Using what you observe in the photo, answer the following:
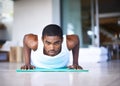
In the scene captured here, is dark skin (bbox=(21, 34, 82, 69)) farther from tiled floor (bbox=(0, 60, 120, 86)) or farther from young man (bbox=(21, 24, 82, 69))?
tiled floor (bbox=(0, 60, 120, 86))

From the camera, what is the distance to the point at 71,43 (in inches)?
115

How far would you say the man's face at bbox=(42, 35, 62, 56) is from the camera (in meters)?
2.80

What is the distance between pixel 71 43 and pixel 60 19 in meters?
4.46

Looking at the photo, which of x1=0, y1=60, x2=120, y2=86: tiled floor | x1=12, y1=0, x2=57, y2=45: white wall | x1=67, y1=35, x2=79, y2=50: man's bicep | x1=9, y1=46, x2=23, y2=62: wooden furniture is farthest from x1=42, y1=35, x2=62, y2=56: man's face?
x1=12, y1=0, x2=57, y2=45: white wall

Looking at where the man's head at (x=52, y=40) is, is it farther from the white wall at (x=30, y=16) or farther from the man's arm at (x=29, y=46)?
the white wall at (x=30, y=16)

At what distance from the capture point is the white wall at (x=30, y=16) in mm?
7285

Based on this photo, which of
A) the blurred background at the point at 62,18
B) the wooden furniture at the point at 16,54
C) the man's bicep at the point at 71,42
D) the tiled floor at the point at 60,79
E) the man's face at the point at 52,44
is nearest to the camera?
the tiled floor at the point at 60,79

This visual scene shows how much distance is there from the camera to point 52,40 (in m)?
2.80

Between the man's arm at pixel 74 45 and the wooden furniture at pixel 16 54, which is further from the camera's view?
the wooden furniture at pixel 16 54

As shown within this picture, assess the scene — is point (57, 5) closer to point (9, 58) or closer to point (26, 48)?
point (9, 58)

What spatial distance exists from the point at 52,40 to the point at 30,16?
16.0 ft

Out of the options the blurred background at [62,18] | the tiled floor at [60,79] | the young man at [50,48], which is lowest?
the tiled floor at [60,79]

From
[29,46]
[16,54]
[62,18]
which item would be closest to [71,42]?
[29,46]

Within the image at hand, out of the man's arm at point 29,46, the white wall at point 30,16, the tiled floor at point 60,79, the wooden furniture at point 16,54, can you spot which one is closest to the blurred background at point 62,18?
the white wall at point 30,16
